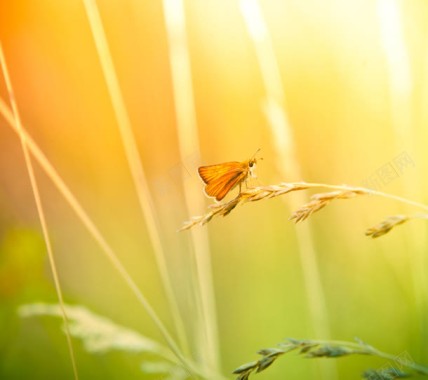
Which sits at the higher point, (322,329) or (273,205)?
(273,205)

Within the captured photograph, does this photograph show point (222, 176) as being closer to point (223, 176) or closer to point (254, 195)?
point (223, 176)

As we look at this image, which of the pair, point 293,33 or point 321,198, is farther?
point 293,33

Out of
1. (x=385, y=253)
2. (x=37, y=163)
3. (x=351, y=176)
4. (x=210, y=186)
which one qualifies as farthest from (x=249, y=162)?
(x=37, y=163)

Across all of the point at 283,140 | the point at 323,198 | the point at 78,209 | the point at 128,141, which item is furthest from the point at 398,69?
the point at 78,209

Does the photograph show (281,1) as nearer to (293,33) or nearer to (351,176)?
(293,33)

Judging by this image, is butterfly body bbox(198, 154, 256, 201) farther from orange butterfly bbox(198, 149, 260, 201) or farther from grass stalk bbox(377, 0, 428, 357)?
grass stalk bbox(377, 0, 428, 357)

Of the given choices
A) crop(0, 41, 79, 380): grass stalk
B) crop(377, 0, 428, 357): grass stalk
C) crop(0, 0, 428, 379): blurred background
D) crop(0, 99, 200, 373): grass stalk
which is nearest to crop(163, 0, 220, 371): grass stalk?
crop(0, 0, 428, 379): blurred background
